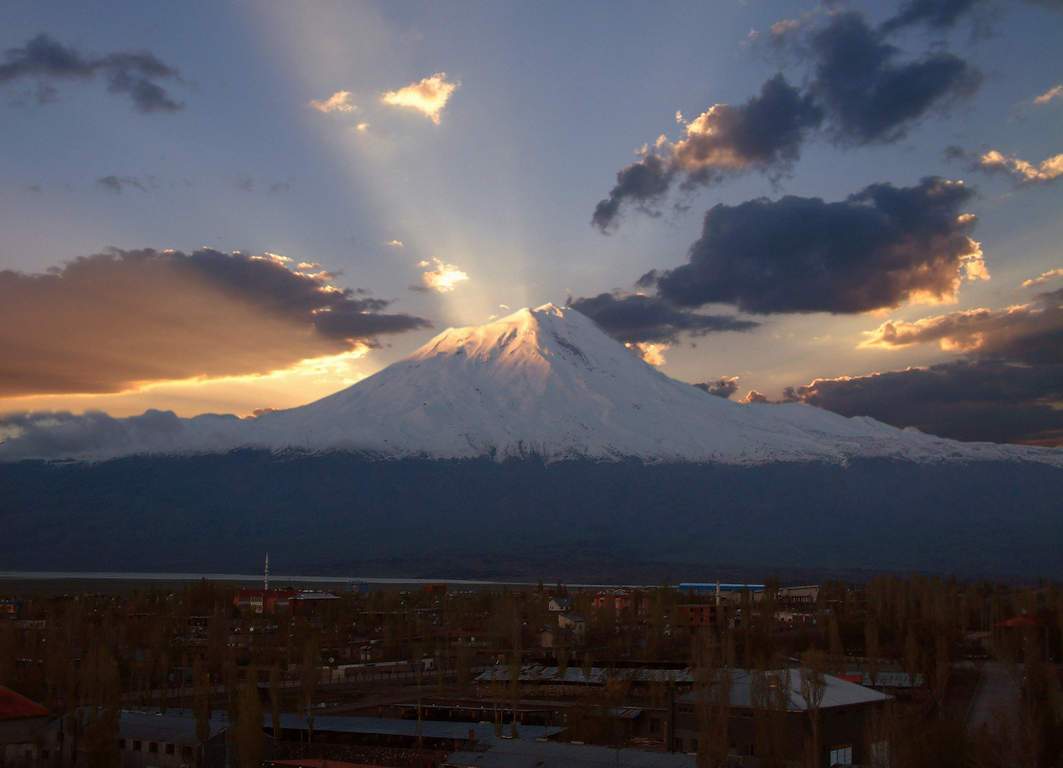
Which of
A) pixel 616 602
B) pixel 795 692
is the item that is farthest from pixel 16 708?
pixel 616 602

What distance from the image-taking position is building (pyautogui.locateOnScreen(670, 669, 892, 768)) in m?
39.2

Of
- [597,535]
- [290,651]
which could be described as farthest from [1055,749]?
[597,535]

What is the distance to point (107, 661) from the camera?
1859 inches

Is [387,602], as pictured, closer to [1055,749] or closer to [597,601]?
[597,601]

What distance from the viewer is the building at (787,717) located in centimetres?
3925

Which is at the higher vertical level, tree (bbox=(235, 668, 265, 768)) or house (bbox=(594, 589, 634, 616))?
tree (bbox=(235, 668, 265, 768))

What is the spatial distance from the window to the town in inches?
2.8

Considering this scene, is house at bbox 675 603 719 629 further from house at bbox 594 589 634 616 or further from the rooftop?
the rooftop

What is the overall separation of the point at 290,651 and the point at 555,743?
33.4 metres

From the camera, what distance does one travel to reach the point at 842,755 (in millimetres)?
42062

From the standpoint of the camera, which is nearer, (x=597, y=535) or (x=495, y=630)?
(x=495, y=630)

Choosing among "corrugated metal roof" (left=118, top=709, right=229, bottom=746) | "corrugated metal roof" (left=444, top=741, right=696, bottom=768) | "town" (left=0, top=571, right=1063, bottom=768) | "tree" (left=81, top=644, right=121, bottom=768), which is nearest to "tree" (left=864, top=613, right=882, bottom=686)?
"town" (left=0, top=571, right=1063, bottom=768)

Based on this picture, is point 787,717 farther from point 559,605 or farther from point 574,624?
point 559,605

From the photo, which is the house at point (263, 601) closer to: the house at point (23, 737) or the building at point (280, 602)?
the building at point (280, 602)
